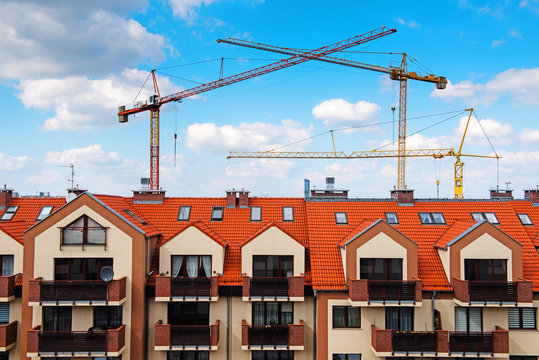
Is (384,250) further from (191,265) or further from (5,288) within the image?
(5,288)

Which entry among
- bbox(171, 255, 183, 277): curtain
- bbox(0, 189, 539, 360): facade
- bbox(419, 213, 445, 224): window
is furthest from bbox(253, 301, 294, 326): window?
bbox(419, 213, 445, 224): window

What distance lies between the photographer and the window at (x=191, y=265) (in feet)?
73.9

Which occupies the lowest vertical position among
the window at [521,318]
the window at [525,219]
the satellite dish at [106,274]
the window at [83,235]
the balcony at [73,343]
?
the balcony at [73,343]

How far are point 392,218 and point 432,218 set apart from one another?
2.94m

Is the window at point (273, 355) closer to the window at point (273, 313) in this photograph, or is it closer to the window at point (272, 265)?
the window at point (273, 313)

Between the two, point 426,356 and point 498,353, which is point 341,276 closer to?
point 426,356

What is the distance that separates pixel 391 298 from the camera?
67.6ft

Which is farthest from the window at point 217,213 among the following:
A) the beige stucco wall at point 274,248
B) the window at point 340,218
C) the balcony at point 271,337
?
the window at point 340,218

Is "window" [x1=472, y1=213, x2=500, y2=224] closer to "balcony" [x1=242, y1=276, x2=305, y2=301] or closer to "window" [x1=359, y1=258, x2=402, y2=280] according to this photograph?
"window" [x1=359, y1=258, x2=402, y2=280]

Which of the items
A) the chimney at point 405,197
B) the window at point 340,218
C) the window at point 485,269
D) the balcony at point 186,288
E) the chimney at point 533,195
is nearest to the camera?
the balcony at point 186,288

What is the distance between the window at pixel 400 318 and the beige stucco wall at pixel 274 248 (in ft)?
19.2

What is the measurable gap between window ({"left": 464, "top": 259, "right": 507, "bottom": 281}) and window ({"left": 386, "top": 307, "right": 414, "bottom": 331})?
4262 mm

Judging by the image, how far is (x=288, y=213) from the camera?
89.8 ft

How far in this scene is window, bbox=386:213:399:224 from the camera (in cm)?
2605
